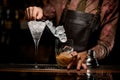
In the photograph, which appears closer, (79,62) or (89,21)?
(79,62)

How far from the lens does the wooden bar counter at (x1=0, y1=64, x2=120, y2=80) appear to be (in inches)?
89.0

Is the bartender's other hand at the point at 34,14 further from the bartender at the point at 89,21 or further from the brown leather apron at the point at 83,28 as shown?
the brown leather apron at the point at 83,28

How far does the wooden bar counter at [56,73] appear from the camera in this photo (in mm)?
2262

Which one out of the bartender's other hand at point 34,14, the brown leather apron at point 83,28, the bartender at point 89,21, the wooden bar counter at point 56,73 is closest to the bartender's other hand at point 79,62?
the wooden bar counter at point 56,73

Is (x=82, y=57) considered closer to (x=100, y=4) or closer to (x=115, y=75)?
(x=115, y=75)

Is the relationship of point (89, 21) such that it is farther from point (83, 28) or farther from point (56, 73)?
point (56, 73)

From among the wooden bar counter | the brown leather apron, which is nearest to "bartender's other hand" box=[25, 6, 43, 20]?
the wooden bar counter

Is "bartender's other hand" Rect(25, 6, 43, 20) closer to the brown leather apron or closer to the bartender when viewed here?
the bartender

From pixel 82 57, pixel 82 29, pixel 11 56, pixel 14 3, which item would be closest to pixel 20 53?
pixel 11 56

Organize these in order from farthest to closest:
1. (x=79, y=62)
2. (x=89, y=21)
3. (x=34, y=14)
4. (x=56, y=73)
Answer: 1. (x=89, y=21)
2. (x=34, y=14)
3. (x=79, y=62)
4. (x=56, y=73)

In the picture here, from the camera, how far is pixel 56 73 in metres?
2.47

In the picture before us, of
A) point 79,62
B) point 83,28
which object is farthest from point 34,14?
point 83,28

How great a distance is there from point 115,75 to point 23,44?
341 centimetres

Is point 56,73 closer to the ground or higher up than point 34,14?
closer to the ground
